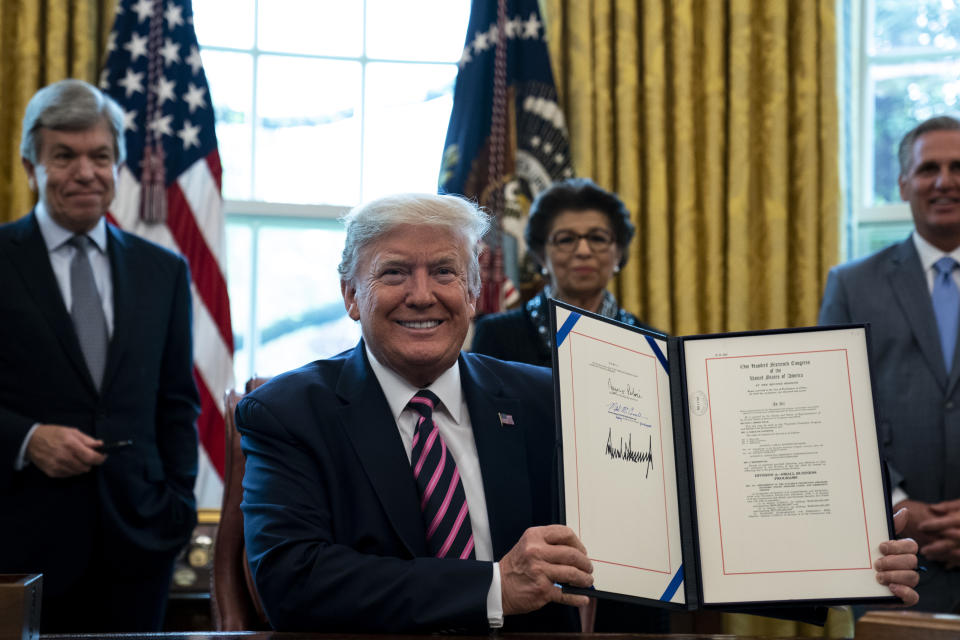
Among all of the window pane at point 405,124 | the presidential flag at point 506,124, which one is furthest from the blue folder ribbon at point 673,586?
the window pane at point 405,124

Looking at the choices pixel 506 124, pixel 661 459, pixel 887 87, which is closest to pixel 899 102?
pixel 887 87

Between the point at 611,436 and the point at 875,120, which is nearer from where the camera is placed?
the point at 611,436

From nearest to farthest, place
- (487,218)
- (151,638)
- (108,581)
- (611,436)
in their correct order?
(151,638) < (611,436) < (487,218) < (108,581)

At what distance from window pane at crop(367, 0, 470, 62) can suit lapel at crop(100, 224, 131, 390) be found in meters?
1.72

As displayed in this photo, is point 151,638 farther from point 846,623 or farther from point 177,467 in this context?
point 846,623

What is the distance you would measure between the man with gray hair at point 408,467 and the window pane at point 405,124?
7.12ft

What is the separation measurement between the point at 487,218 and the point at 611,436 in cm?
77

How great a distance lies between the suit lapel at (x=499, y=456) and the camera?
2.00 m

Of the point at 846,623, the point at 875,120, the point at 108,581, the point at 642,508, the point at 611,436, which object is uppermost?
the point at 875,120

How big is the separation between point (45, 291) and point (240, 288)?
1.34m

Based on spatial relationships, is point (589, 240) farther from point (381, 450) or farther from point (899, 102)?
point (899, 102)

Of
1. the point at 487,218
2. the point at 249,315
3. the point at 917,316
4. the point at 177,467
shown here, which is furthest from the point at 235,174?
the point at 917,316

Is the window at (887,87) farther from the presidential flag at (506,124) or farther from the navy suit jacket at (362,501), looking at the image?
the navy suit jacket at (362,501)

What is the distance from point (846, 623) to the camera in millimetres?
3320
